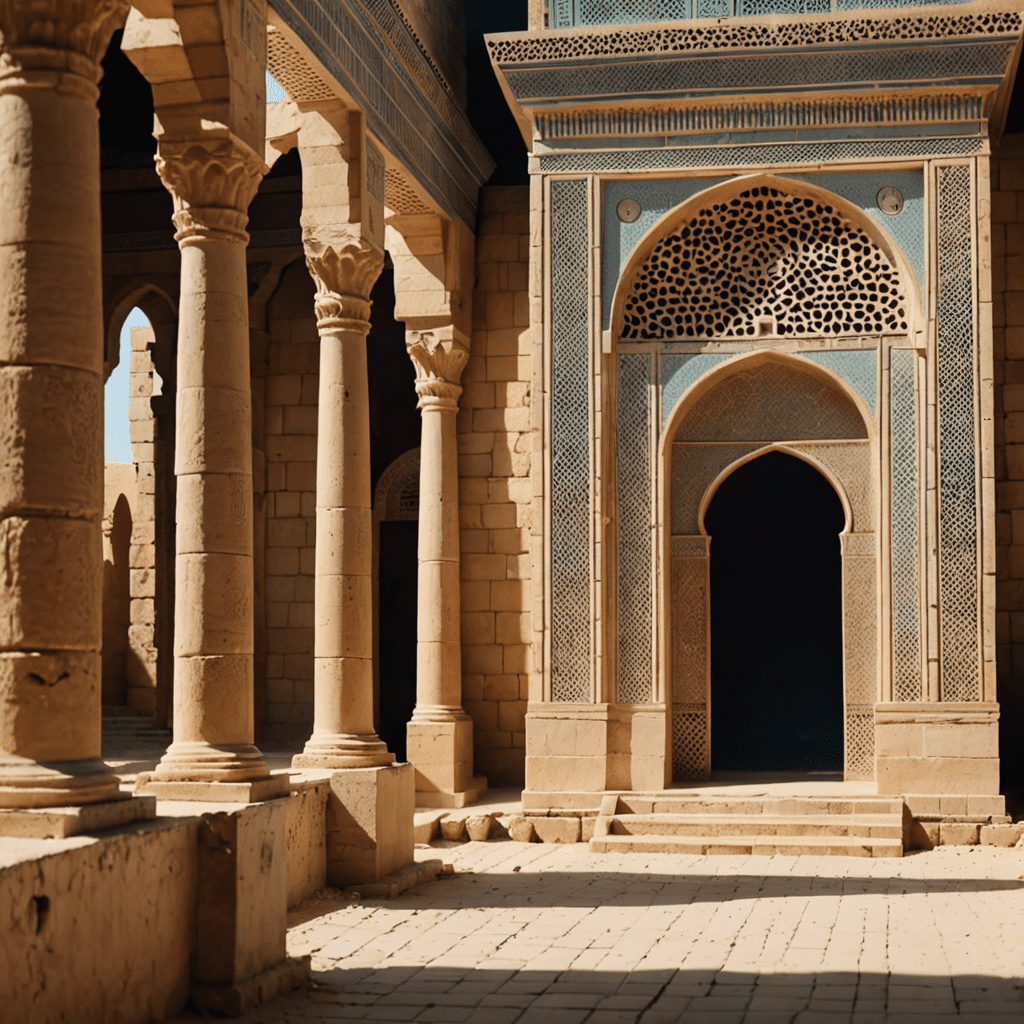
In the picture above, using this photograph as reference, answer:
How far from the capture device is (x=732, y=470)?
42.8 feet

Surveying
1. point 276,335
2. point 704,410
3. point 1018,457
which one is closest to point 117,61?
point 276,335

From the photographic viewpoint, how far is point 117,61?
45.7ft

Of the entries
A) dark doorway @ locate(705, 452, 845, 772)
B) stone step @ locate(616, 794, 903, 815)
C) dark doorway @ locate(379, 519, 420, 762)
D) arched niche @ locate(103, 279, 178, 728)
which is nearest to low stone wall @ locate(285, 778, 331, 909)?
stone step @ locate(616, 794, 903, 815)

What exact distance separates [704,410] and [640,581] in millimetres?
1647

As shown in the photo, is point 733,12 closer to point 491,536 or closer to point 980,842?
point 491,536

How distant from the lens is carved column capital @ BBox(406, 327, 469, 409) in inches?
557

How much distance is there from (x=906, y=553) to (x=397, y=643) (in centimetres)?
652

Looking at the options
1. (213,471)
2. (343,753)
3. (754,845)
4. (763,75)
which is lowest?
(754,845)

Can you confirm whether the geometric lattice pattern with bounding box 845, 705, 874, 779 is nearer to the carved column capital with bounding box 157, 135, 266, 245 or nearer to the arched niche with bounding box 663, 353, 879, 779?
the arched niche with bounding box 663, 353, 879, 779

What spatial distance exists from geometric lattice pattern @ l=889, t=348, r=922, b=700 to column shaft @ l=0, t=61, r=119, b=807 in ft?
26.5

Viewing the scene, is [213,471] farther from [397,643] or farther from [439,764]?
[397,643]

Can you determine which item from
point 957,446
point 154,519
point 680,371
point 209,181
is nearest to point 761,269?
point 680,371

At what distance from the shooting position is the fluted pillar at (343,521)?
402 inches

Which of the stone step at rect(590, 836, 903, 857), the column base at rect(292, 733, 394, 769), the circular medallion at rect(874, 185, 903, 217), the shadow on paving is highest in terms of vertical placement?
the circular medallion at rect(874, 185, 903, 217)
